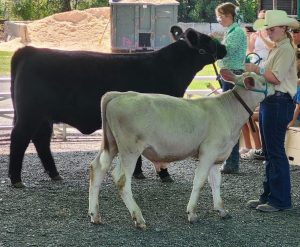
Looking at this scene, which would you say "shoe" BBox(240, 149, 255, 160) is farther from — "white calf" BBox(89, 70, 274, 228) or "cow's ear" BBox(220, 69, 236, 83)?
"cow's ear" BBox(220, 69, 236, 83)

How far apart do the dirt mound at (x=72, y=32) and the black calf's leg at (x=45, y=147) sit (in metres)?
24.4

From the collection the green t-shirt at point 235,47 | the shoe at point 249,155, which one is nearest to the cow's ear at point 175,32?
the green t-shirt at point 235,47

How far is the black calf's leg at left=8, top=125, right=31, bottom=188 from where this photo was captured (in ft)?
25.8

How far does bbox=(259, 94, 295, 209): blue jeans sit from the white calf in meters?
0.14

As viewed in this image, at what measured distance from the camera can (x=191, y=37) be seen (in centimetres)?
825

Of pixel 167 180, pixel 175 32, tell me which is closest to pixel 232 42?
pixel 175 32

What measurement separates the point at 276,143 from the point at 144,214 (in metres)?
1.39

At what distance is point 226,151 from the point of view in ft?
21.2

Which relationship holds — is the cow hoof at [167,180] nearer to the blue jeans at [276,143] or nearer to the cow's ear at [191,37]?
the cow's ear at [191,37]

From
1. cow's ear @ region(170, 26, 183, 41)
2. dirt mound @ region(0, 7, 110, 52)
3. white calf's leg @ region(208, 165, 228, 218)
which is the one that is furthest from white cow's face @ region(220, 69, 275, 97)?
dirt mound @ region(0, 7, 110, 52)

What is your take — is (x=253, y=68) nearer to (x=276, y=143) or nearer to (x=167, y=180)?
(x=276, y=143)

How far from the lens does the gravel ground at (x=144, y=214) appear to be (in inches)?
227

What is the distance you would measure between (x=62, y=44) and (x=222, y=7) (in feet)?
87.8

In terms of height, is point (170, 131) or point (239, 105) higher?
point (239, 105)
